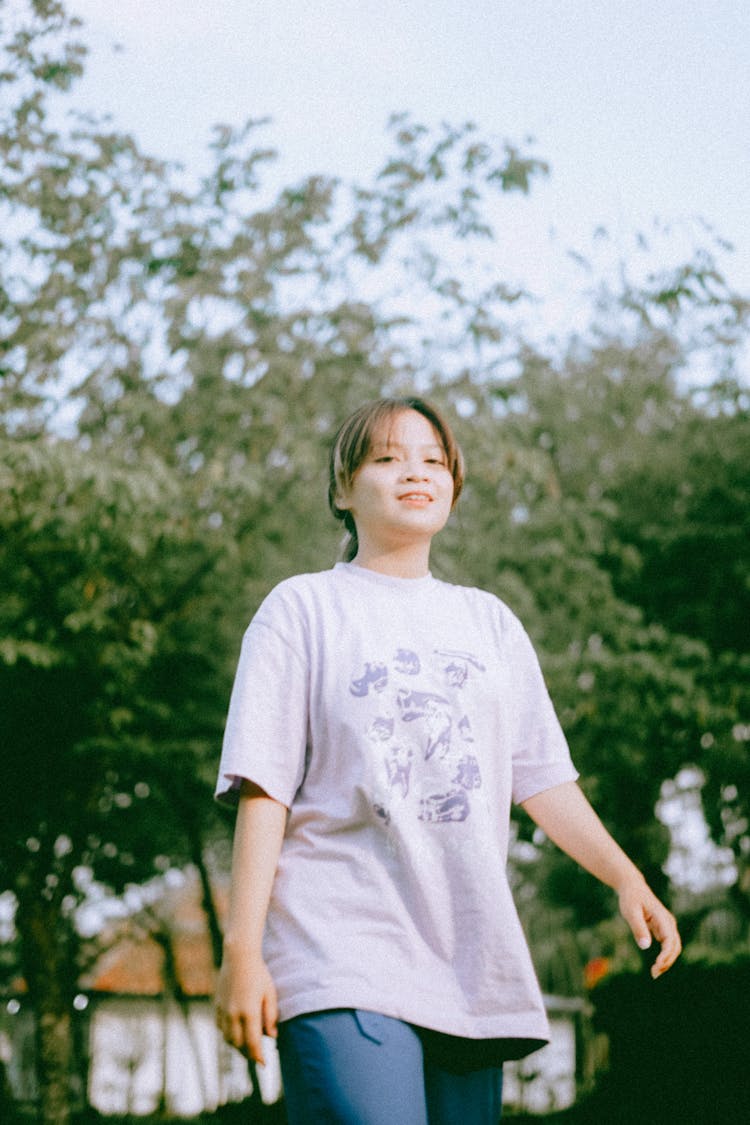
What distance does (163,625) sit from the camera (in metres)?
10.4

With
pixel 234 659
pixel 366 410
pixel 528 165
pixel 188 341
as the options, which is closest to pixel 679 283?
pixel 528 165

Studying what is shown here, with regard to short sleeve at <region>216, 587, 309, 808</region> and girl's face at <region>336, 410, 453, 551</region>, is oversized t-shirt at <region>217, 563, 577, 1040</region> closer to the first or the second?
short sleeve at <region>216, 587, 309, 808</region>

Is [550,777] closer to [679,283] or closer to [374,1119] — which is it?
[374,1119]

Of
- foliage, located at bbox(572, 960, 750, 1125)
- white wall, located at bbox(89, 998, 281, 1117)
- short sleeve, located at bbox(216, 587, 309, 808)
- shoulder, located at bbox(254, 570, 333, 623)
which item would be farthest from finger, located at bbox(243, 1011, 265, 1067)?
white wall, located at bbox(89, 998, 281, 1117)

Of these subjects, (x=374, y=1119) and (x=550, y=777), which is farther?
(x=550, y=777)

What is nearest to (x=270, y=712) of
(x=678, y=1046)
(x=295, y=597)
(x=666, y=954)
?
(x=295, y=597)

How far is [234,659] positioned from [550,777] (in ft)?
28.6

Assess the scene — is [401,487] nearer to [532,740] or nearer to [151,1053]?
[532,740]

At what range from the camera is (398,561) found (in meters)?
2.32

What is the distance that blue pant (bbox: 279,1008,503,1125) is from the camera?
1810 millimetres

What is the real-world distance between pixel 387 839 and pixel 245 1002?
12.1 inches

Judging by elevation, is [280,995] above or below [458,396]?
below

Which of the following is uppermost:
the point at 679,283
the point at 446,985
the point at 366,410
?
the point at 679,283

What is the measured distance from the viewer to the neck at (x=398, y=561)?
7.60 feet
